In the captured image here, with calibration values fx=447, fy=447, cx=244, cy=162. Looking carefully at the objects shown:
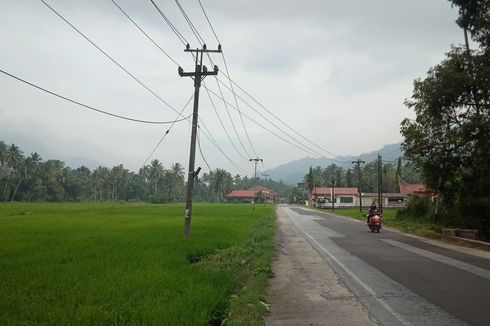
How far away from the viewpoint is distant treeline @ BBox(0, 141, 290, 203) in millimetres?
95875

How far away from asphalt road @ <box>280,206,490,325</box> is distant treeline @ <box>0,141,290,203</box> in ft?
207

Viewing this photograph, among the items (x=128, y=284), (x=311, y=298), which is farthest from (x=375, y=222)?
(x=128, y=284)

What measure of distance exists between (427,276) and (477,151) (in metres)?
12.0

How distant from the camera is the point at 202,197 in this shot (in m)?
160

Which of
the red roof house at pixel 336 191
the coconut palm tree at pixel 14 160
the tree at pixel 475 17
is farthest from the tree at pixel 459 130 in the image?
the coconut palm tree at pixel 14 160

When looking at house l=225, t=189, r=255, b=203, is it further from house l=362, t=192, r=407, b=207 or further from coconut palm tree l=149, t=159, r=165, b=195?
house l=362, t=192, r=407, b=207

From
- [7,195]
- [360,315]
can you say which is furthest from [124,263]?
[7,195]

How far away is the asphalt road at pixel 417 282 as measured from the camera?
269 inches

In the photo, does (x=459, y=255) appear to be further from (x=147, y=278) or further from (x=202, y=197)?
(x=202, y=197)

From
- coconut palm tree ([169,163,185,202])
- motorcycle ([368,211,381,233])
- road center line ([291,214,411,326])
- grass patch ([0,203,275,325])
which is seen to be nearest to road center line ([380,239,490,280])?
road center line ([291,214,411,326])

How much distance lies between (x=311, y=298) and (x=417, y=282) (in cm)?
284

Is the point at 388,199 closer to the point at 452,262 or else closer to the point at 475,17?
the point at 475,17

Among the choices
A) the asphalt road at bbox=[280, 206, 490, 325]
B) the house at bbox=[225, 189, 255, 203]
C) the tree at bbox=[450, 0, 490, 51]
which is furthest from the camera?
the house at bbox=[225, 189, 255, 203]

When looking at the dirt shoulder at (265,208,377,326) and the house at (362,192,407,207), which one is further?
the house at (362,192,407,207)
